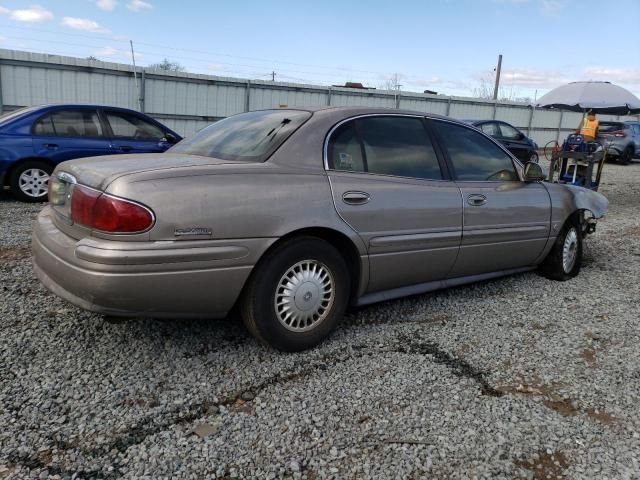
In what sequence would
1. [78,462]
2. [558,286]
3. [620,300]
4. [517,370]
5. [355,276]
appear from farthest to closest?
[558,286], [620,300], [355,276], [517,370], [78,462]

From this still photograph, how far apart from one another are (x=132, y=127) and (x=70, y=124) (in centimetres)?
88

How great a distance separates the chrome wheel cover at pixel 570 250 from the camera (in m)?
4.96

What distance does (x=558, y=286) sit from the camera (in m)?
4.85

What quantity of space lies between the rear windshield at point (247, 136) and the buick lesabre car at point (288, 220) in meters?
0.01

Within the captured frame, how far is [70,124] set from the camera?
7844mm

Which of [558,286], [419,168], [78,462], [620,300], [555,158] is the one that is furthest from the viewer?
[555,158]

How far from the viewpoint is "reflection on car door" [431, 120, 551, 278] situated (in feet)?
13.1

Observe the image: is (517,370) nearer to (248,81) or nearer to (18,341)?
(18,341)

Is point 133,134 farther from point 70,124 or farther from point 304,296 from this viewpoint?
point 304,296

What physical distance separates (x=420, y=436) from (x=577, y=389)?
1074mm

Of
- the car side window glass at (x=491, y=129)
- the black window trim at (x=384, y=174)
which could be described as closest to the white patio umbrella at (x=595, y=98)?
the car side window glass at (x=491, y=129)

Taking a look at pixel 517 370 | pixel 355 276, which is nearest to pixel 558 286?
pixel 517 370

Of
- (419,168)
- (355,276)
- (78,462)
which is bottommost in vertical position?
(78,462)

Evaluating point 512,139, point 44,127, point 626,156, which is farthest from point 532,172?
point 626,156
